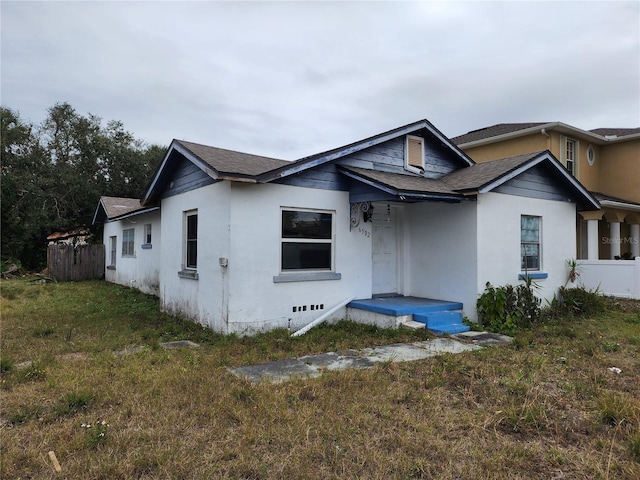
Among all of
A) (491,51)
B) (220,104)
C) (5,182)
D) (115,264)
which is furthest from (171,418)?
(5,182)

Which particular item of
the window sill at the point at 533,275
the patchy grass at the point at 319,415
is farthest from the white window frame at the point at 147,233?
the window sill at the point at 533,275

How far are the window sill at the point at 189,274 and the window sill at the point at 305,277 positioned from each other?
1.97 meters

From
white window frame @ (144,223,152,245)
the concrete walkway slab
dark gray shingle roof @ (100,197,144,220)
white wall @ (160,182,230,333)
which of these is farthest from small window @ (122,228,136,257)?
the concrete walkway slab

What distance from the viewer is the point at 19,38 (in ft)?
28.7

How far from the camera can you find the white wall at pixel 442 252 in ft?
28.8

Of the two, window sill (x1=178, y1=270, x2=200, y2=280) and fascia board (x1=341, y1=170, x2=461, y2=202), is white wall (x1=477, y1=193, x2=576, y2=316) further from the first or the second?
window sill (x1=178, y1=270, x2=200, y2=280)

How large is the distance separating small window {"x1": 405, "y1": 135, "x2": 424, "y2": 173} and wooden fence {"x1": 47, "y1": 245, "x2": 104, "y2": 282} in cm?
1614

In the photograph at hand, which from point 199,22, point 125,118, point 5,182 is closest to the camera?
point 199,22

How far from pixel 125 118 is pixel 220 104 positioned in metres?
13.4

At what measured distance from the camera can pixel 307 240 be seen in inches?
329

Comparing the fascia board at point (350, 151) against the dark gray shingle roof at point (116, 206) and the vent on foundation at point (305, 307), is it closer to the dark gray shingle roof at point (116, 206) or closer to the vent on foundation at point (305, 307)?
the vent on foundation at point (305, 307)

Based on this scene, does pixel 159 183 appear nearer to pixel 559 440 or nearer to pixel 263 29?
pixel 263 29

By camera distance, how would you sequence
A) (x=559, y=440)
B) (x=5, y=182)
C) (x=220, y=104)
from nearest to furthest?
(x=559, y=440) < (x=220, y=104) < (x=5, y=182)

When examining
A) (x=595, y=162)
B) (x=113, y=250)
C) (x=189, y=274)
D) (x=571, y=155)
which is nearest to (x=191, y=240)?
(x=189, y=274)
